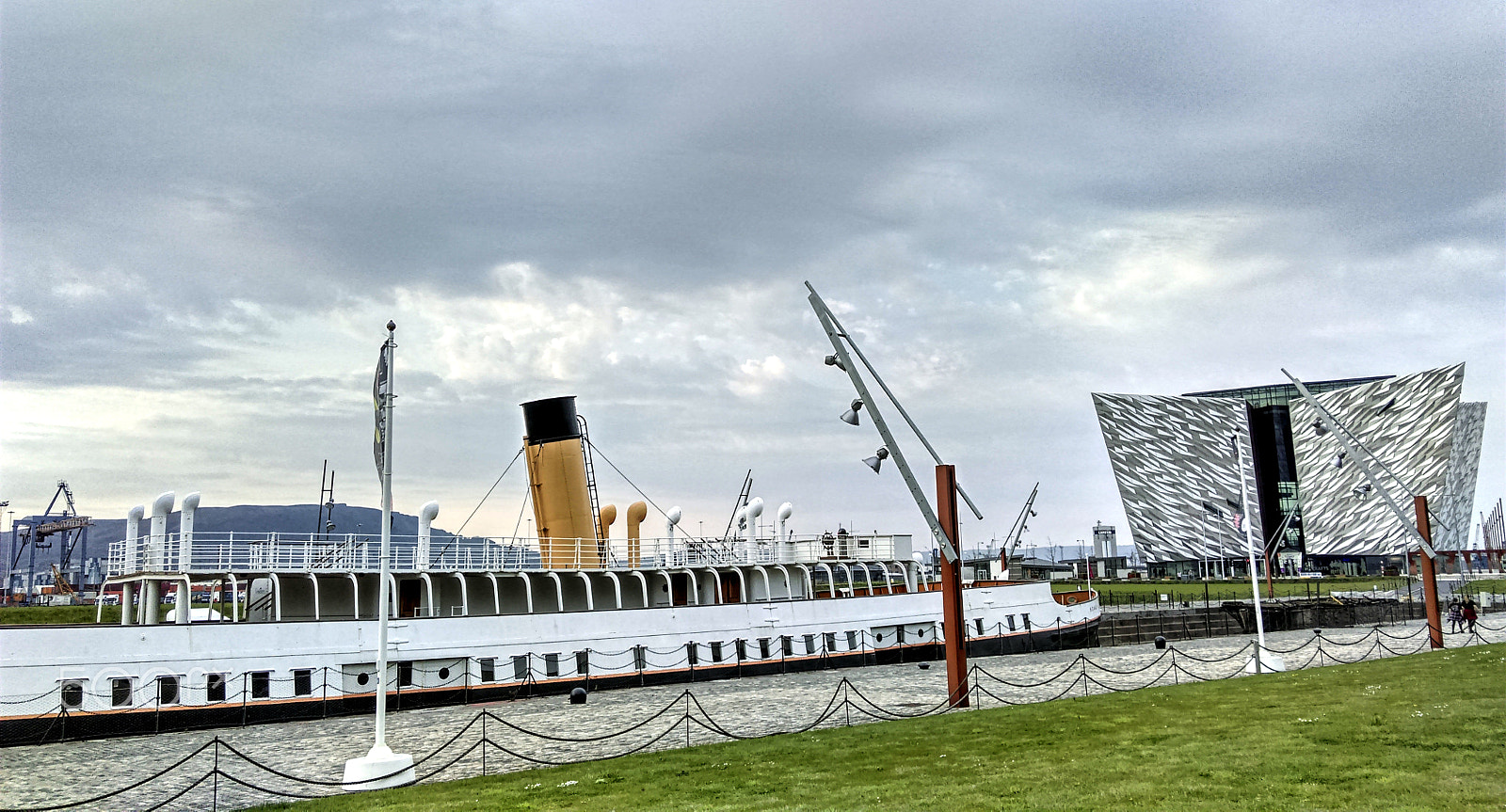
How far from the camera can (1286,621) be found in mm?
48875

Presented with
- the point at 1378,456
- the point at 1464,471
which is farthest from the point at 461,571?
the point at 1464,471

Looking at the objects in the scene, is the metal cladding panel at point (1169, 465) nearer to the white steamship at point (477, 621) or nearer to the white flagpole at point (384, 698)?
the white steamship at point (477, 621)

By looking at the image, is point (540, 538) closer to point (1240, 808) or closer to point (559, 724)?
point (559, 724)

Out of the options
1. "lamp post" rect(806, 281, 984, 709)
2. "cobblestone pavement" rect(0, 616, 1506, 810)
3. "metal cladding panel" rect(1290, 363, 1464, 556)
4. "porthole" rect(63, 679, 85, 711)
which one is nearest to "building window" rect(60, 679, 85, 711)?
"porthole" rect(63, 679, 85, 711)

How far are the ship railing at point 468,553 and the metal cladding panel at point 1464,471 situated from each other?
98.4 m

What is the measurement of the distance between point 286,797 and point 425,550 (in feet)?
44.4

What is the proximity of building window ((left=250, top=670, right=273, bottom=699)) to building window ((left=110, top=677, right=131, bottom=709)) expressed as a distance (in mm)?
2432

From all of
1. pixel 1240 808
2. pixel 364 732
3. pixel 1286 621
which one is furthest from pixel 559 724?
pixel 1286 621

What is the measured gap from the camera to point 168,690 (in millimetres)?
21562

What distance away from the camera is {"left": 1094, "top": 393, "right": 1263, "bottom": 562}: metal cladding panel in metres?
112

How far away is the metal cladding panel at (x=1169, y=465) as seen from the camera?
366 ft

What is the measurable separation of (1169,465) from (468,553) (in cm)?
10238

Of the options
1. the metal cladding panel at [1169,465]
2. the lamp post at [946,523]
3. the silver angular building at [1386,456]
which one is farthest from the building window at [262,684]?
the metal cladding panel at [1169,465]

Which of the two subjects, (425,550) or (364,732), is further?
(425,550)
